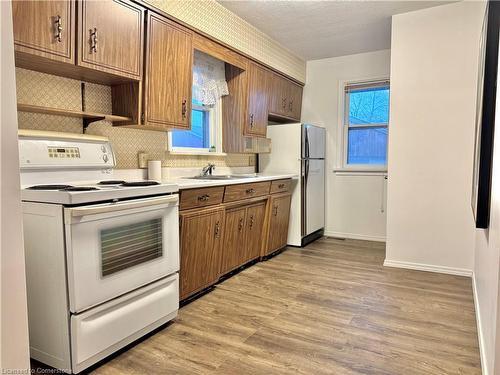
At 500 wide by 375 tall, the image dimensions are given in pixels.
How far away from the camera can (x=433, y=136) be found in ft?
11.1

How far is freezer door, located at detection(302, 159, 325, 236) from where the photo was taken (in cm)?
429

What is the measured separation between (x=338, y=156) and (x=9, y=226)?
4553mm

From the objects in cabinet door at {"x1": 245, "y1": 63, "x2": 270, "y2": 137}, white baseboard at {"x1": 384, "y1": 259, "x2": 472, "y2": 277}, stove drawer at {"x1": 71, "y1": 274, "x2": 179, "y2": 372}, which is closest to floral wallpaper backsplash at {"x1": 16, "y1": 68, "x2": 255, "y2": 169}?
cabinet door at {"x1": 245, "y1": 63, "x2": 270, "y2": 137}

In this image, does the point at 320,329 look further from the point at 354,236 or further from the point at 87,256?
the point at 354,236

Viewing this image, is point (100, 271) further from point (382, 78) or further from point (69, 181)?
point (382, 78)

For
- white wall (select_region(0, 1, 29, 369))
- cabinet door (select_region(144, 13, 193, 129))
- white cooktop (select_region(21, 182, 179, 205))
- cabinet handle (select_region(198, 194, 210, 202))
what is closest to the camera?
white wall (select_region(0, 1, 29, 369))

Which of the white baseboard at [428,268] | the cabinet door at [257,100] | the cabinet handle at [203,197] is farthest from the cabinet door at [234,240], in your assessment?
the white baseboard at [428,268]

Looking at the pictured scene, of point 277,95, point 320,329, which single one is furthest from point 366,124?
point 320,329

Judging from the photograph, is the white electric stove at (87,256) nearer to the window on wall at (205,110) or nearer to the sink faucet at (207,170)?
the window on wall at (205,110)

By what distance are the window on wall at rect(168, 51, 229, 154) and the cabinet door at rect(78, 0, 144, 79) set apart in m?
0.93

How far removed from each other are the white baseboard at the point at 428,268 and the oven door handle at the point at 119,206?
2.43 meters

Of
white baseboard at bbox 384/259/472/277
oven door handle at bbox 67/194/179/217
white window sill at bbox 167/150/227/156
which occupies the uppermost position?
white window sill at bbox 167/150/227/156

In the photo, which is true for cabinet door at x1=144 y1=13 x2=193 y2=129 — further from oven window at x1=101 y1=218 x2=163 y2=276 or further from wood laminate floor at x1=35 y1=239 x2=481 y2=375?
wood laminate floor at x1=35 y1=239 x2=481 y2=375

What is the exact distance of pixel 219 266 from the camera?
296cm
